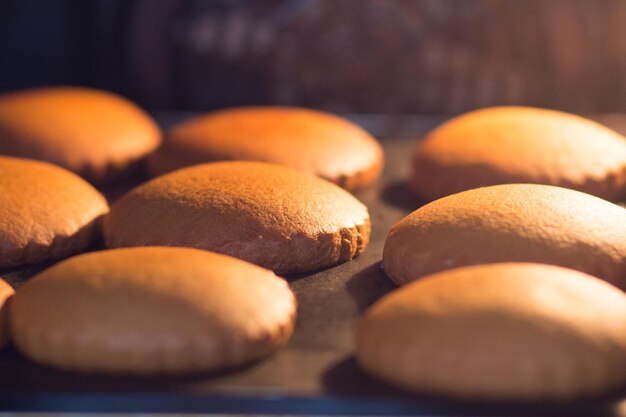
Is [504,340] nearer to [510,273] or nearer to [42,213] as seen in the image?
[510,273]

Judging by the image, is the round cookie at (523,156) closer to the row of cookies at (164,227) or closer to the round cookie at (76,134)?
the row of cookies at (164,227)

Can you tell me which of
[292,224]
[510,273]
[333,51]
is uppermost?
[510,273]

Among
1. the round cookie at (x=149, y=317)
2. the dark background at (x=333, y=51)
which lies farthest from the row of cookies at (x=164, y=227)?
the dark background at (x=333, y=51)

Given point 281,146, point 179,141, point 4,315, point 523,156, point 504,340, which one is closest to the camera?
point 504,340

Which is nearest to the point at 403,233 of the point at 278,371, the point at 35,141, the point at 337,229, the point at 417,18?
the point at 337,229

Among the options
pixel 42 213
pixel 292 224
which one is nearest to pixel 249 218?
pixel 292 224
